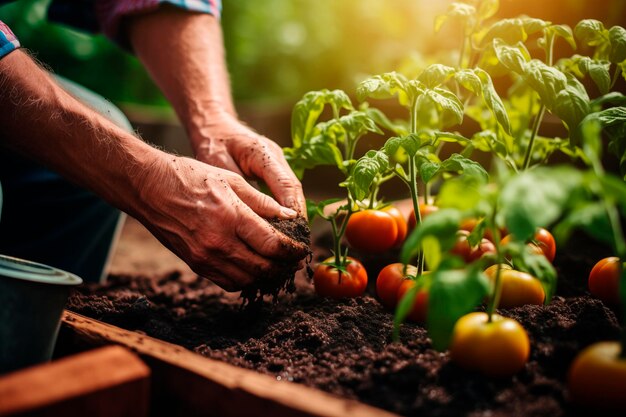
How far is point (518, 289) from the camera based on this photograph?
143 centimetres

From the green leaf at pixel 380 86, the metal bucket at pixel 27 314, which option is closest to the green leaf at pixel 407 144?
the green leaf at pixel 380 86

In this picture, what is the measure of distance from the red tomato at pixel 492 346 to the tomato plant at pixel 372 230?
2.09 ft

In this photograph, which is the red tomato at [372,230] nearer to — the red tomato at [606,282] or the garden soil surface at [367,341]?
the garden soil surface at [367,341]

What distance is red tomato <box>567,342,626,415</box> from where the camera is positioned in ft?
3.17

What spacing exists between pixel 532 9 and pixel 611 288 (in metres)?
1.79

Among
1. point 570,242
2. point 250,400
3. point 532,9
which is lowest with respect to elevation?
point 250,400

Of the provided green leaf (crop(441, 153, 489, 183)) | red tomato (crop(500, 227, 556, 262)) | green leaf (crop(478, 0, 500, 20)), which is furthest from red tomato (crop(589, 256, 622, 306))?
green leaf (crop(478, 0, 500, 20))

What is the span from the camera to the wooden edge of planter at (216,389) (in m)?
1.02

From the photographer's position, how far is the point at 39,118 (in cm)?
153

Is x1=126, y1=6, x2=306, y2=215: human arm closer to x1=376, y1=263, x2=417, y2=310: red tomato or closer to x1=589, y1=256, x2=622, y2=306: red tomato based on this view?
x1=376, y1=263, x2=417, y2=310: red tomato

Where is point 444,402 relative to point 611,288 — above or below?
below

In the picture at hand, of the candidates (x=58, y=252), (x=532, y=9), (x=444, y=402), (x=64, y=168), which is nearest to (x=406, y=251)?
(x=444, y=402)

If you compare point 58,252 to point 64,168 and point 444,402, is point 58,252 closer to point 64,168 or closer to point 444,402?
point 64,168

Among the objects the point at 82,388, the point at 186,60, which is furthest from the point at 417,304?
the point at 186,60
